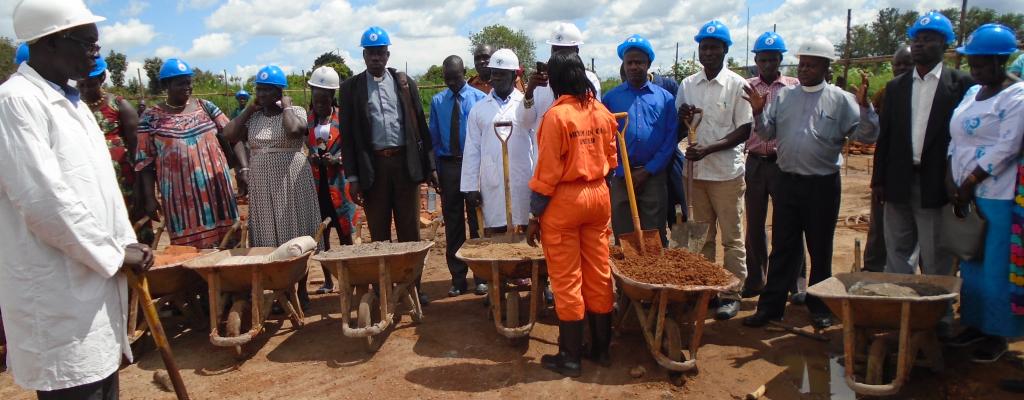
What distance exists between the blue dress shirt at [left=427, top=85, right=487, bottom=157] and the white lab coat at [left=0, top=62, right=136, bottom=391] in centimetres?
340

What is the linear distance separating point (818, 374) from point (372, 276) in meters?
3.00

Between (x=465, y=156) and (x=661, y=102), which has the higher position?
(x=661, y=102)

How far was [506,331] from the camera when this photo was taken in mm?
4328

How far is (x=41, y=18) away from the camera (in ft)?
7.73

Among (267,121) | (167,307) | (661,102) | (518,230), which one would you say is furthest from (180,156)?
(661,102)

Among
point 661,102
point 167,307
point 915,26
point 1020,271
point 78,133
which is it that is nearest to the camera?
point 78,133

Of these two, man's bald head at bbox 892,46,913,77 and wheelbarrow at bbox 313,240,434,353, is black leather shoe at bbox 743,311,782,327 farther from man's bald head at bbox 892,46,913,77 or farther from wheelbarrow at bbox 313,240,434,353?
man's bald head at bbox 892,46,913,77

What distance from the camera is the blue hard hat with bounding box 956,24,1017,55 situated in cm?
357

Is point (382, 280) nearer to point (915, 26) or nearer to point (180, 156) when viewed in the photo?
point (180, 156)

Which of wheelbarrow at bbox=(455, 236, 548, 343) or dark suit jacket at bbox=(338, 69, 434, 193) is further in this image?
dark suit jacket at bbox=(338, 69, 434, 193)

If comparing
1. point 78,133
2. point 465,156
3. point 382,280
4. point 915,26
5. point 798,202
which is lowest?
point 382,280

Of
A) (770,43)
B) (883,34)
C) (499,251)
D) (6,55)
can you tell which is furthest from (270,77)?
(883,34)

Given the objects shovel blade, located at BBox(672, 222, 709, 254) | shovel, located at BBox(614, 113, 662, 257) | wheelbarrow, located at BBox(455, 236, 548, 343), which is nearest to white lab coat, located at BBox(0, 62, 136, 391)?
wheelbarrow, located at BBox(455, 236, 548, 343)

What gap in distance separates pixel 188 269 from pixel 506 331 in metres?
2.30
